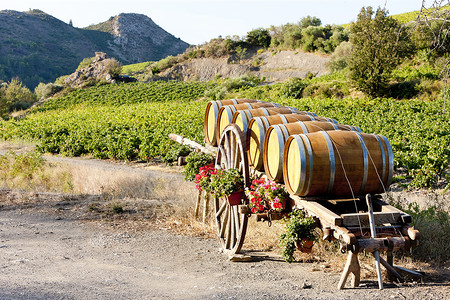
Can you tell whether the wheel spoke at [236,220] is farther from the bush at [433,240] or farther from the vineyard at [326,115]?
the vineyard at [326,115]

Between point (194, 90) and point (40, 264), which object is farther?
point (194, 90)

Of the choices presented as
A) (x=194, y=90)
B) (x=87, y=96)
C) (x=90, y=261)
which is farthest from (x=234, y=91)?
(x=90, y=261)

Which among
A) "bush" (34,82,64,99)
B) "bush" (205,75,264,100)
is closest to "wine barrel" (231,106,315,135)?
"bush" (205,75,264,100)

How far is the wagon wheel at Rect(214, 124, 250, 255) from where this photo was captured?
5188 millimetres

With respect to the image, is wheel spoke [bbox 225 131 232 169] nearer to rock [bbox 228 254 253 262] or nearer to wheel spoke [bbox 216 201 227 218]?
wheel spoke [bbox 216 201 227 218]

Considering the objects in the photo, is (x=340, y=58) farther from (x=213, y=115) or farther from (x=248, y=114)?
(x=248, y=114)

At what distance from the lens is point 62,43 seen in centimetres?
12594

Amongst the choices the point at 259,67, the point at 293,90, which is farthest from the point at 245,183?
the point at 259,67

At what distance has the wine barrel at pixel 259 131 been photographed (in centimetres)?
536

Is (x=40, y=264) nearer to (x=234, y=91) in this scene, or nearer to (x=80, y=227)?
(x=80, y=227)

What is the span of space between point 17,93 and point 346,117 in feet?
142

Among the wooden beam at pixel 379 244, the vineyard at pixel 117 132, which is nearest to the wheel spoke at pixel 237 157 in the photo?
the wooden beam at pixel 379 244

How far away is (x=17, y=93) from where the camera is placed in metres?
49.8

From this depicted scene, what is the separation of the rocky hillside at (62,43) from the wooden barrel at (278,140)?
10657 cm
